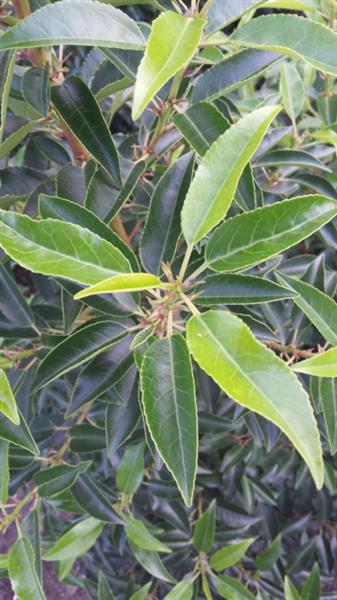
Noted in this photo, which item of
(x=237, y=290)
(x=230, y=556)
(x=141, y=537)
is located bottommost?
(x=230, y=556)

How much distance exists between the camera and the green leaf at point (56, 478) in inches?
36.4

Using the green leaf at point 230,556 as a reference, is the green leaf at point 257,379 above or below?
above

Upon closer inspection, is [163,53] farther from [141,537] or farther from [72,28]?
[141,537]

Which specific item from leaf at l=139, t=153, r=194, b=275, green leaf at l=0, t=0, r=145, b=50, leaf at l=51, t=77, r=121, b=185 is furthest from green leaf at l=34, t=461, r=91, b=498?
green leaf at l=0, t=0, r=145, b=50

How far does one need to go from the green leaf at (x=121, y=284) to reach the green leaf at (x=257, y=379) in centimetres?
6

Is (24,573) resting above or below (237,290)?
below

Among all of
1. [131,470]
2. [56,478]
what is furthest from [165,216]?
[131,470]

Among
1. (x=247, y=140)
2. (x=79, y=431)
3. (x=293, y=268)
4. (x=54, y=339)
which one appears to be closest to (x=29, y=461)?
(x=79, y=431)

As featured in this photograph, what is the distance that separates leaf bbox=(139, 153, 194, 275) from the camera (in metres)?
0.66

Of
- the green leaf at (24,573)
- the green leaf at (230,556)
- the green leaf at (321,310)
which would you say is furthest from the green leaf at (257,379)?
the green leaf at (230,556)

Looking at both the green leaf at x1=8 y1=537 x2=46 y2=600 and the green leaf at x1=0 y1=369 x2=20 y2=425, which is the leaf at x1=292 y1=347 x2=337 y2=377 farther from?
the green leaf at x1=8 y1=537 x2=46 y2=600

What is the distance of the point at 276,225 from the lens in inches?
20.6

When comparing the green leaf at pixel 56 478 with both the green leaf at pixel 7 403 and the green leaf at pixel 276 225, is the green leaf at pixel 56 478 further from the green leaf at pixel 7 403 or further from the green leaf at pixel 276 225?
the green leaf at pixel 276 225

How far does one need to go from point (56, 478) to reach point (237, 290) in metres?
0.53
